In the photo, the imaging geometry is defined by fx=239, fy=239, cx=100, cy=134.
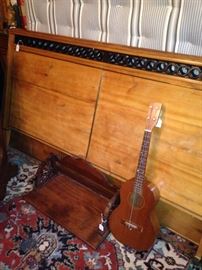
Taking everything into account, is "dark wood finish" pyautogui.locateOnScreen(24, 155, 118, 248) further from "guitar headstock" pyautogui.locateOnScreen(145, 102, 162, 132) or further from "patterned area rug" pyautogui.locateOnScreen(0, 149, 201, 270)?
"guitar headstock" pyautogui.locateOnScreen(145, 102, 162, 132)

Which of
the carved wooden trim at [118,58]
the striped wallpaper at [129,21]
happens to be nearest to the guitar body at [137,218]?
the carved wooden trim at [118,58]

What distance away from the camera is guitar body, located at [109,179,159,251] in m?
1.27

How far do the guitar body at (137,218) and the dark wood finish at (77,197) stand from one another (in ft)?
0.31

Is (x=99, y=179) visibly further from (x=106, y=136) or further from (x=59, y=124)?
(x=59, y=124)

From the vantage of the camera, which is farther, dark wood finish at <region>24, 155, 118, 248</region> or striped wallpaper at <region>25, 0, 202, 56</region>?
dark wood finish at <region>24, 155, 118, 248</region>

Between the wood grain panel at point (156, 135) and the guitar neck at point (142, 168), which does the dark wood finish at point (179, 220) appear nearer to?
the wood grain panel at point (156, 135)

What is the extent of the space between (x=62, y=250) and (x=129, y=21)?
4.56ft

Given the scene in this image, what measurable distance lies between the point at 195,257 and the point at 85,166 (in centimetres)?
85

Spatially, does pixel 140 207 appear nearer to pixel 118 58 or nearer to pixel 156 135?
pixel 156 135

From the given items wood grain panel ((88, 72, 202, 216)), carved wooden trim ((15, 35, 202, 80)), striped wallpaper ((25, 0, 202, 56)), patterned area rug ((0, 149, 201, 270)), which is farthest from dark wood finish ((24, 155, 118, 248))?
striped wallpaper ((25, 0, 202, 56))

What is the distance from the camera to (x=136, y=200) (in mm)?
1285

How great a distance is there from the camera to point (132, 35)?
149 cm

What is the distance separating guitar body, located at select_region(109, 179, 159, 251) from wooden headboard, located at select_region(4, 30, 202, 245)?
156 millimetres

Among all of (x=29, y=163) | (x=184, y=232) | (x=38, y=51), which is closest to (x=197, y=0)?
(x=38, y=51)
